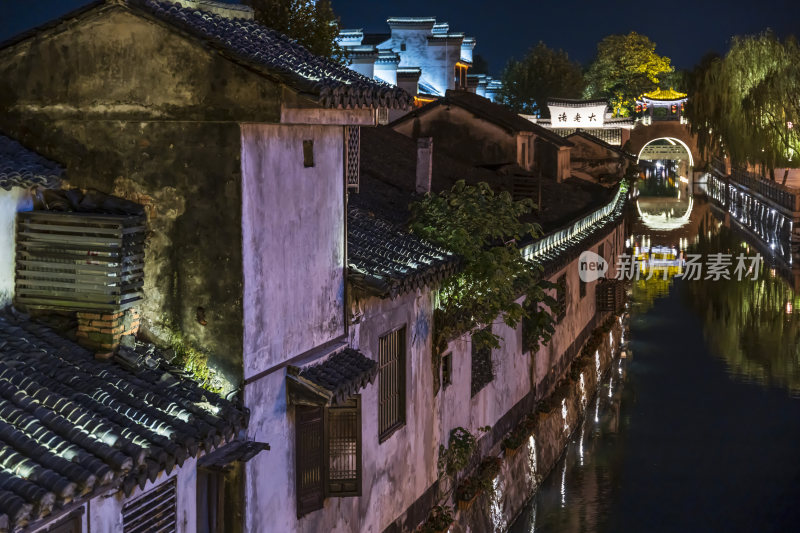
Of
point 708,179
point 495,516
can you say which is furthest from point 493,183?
point 708,179

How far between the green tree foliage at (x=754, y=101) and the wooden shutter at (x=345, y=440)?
146ft

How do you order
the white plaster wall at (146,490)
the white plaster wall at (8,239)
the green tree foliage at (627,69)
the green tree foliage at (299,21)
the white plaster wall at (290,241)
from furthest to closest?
1. the green tree foliage at (627,69)
2. the green tree foliage at (299,21)
3. the white plaster wall at (290,241)
4. the white plaster wall at (8,239)
5. the white plaster wall at (146,490)

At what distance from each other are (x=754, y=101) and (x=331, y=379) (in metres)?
46.3

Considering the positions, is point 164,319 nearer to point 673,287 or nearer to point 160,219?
point 160,219

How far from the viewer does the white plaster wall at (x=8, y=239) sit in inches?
323

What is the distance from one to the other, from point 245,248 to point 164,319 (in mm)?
875

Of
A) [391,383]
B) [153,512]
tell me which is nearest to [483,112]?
[391,383]

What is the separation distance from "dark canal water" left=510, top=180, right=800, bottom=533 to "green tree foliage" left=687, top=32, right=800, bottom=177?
1848cm

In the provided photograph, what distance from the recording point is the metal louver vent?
23.7ft

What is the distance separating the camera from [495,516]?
1450 centimetres

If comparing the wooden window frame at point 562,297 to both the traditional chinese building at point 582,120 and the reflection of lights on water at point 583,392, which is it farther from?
the traditional chinese building at point 582,120

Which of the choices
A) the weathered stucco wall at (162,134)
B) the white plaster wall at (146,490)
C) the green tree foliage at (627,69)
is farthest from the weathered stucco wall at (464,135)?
the green tree foliage at (627,69)

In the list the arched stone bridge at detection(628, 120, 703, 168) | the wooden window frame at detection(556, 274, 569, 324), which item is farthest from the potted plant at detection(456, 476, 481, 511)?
the arched stone bridge at detection(628, 120, 703, 168)

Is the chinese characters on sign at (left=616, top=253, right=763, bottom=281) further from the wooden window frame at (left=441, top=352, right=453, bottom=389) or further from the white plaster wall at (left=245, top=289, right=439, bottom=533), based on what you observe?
the white plaster wall at (left=245, top=289, right=439, bottom=533)
